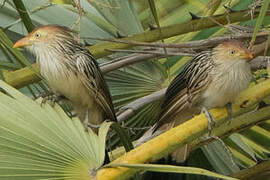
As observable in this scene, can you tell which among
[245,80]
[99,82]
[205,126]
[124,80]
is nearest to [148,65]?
[124,80]

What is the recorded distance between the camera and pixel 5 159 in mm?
Result: 1365

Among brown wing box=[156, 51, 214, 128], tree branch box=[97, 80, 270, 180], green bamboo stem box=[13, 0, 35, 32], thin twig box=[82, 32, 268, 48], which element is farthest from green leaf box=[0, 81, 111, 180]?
brown wing box=[156, 51, 214, 128]

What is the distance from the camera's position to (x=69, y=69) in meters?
2.56

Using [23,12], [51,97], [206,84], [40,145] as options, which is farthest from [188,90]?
[40,145]

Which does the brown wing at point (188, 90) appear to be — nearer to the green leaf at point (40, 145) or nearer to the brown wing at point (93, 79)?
the brown wing at point (93, 79)

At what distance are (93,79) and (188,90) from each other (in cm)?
44

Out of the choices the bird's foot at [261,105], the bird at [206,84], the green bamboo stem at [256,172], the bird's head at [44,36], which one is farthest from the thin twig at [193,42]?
the green bamboo stem at [256,172]

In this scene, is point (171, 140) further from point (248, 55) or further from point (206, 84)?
point (206, 84)

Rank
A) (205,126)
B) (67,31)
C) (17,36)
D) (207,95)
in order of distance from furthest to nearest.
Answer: (17,36) < (67,31) < (207,95) < (205,126)

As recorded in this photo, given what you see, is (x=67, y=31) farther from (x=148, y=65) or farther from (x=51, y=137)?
(x=51, y=137)

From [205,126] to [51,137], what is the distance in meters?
0.52

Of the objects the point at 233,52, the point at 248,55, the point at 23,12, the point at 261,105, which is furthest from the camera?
the point at 233,52

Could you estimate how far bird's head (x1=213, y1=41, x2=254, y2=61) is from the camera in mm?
2352

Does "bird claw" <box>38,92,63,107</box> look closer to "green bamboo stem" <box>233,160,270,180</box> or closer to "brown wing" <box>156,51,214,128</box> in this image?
"brown wing" <box>156,51,214,128</box>
